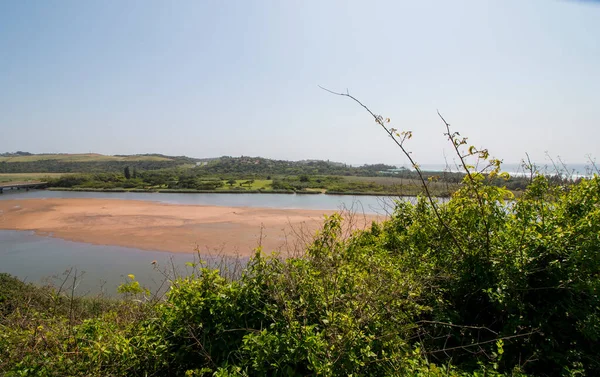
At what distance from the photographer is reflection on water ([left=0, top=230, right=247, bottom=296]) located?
10.7 meters

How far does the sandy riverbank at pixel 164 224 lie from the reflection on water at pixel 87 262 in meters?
1.04

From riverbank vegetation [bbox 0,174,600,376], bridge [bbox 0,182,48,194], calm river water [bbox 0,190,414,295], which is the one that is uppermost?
riverbank vegetation [bbox 0,174,600,376]

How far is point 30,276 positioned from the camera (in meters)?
11.5

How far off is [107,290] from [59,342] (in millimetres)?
8675

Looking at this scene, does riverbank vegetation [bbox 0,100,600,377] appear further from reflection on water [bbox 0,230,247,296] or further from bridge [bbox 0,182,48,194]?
bridge [bbox 0,182,48,194]

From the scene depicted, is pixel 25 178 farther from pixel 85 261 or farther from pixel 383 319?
pixel 383 319

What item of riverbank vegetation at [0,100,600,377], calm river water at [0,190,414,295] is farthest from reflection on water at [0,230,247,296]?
riverbank vegetation at [0,100,600,377]

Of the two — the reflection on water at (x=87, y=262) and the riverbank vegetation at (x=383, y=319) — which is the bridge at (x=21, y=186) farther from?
the riverbank vegetation at (x=383, y=319)

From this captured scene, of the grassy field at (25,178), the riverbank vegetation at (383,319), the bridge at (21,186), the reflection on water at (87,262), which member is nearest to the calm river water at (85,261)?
the reflection on water at (87,262)

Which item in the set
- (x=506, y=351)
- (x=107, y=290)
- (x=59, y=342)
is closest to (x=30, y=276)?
(x=107, y=290)

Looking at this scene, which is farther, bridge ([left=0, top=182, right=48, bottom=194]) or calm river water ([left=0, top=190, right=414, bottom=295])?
bridge ([left=0, top=182, right=48, bottom=194])

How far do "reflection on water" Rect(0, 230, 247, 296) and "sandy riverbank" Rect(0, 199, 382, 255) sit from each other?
1035mm

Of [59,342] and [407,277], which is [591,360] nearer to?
[407,277]

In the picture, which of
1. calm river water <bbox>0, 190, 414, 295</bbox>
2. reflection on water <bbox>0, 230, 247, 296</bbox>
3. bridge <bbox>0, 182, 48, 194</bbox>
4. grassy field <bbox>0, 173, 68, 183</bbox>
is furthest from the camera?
grassy field <bbox>0, 173, 68, 183</bbox>
